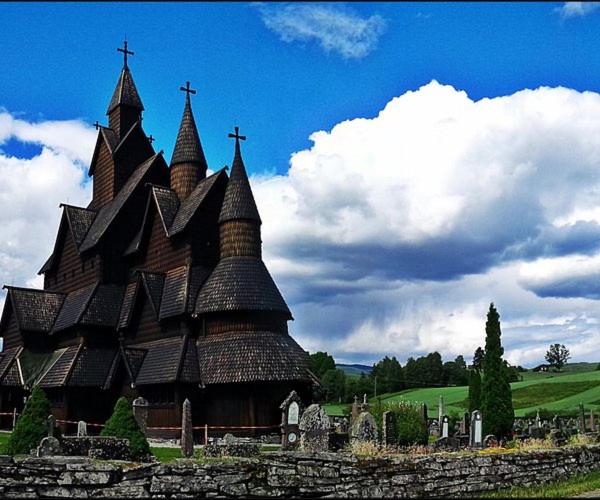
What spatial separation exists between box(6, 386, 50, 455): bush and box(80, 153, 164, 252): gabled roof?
21.2 meters

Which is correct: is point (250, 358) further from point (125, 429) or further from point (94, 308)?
point (94, 308)

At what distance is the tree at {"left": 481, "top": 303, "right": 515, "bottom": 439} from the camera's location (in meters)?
32.0

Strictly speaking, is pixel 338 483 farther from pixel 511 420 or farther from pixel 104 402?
pixel 104 402

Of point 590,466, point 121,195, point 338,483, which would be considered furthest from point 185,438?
point 121,195

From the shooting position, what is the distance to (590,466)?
18578 millimetres

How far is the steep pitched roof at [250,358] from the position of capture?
31172 millimetres

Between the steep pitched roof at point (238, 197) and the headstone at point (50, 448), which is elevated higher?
the steep pitched roof at point (238, 197)

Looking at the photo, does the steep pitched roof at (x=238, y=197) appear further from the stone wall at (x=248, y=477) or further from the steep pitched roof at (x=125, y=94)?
the stone wall at (x=248, y=477)

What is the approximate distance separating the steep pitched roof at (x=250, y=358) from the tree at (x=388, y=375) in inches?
3138

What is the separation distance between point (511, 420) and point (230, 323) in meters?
13.5

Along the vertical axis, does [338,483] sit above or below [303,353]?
below

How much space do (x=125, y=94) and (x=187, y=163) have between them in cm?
1072

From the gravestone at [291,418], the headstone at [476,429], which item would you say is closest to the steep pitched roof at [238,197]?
the gravestone at [291,418]

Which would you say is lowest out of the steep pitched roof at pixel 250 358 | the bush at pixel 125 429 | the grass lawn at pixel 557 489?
the grass lawn at pixel 557 489
